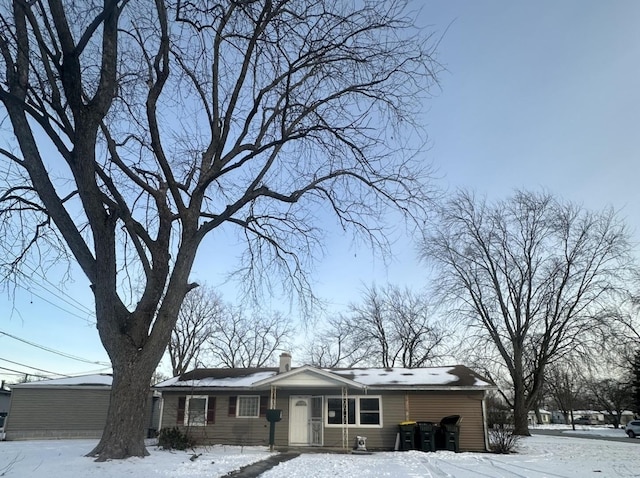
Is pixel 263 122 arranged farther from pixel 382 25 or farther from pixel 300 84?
pixel 382 25

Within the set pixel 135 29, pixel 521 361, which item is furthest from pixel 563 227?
pixel 135 29

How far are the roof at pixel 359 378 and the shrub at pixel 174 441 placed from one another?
336 cm

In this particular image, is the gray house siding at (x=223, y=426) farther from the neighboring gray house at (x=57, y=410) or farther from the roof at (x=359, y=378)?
the neighboring gray house at (x=57, y=410)

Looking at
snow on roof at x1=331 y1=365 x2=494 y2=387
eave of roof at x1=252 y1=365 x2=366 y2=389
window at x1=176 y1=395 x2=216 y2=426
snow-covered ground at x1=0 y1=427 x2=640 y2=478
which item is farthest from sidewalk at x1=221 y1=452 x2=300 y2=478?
window at x1=176 y1=395 x2=216 y2=426

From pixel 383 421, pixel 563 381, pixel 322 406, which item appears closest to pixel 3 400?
pixel 322 406

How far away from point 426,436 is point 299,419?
516 centimetres

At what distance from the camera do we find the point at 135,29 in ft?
35.6

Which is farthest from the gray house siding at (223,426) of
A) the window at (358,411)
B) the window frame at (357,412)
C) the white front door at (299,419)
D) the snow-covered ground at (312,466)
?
the snow-covered ground at (312,466)

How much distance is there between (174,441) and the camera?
50.5 ft

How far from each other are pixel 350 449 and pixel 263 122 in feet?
41.3

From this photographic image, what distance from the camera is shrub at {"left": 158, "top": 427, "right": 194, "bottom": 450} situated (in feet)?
49.7

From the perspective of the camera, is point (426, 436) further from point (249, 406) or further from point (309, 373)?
point (249, 406)

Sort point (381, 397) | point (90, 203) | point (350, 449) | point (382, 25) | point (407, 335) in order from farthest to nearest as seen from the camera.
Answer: point (407, 335) < point (381, 397) < point (350, 449) < point (382, 25) < point (90, 203)

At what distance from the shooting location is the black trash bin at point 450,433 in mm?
17406
